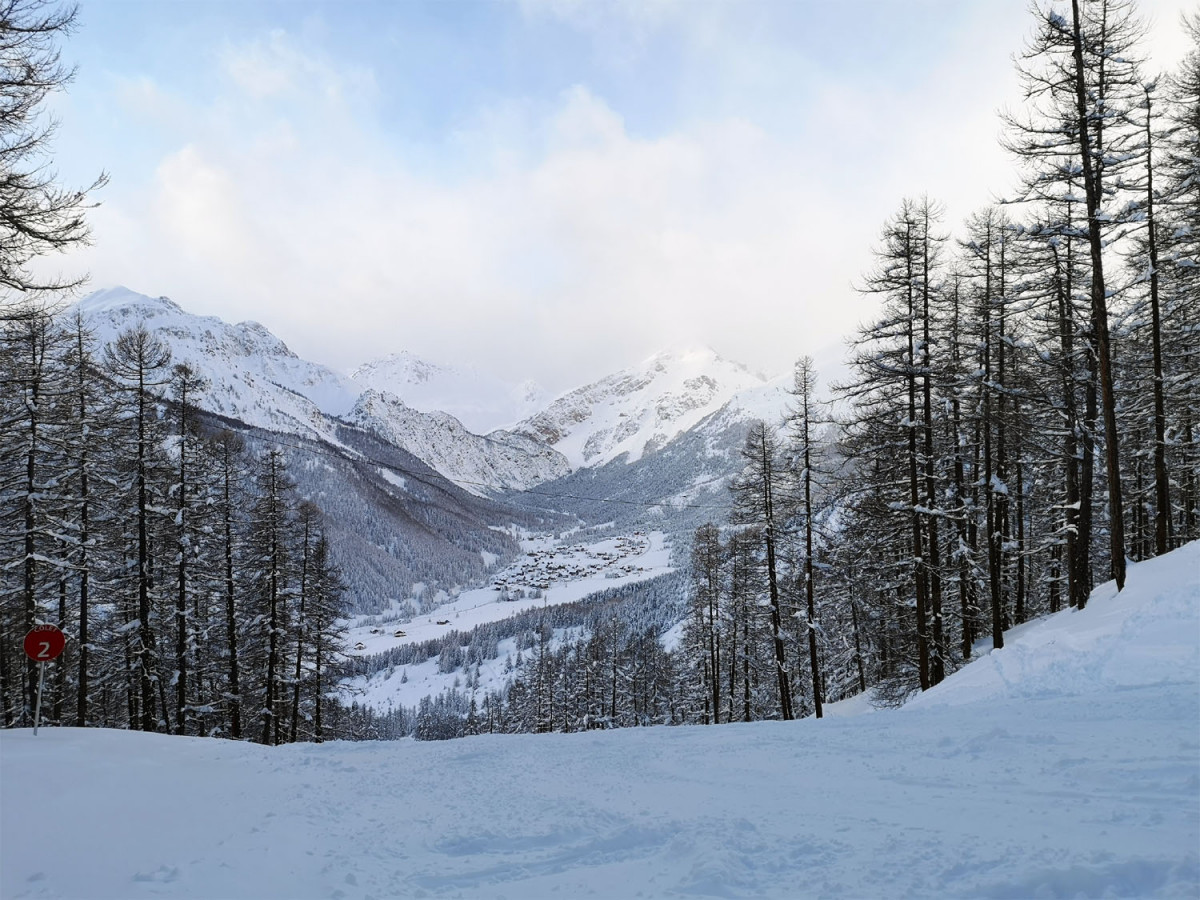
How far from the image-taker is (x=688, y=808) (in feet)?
21.8

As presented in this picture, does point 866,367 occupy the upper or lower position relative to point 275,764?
upper

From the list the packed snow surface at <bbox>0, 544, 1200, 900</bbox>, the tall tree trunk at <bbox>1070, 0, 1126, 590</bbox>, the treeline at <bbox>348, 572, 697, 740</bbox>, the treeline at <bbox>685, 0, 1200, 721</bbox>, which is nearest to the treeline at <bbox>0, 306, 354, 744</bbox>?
the treeline at <bbox>348, 572, 697, 740</bbox>

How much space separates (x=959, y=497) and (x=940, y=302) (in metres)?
5.62

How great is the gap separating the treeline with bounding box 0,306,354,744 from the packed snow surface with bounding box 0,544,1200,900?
9726 millimetres

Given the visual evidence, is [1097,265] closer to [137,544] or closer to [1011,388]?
[1011,388]

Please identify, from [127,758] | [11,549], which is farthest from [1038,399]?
[11,549]

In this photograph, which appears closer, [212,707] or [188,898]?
[188,898]

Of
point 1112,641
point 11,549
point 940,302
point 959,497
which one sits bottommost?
point 1112,641

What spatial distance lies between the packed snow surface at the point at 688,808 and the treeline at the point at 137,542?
973 centimetres

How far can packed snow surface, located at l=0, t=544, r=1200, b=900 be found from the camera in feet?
15.7

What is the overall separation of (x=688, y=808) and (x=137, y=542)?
20.6m

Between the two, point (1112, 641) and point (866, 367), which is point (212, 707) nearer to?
point (866, 367)

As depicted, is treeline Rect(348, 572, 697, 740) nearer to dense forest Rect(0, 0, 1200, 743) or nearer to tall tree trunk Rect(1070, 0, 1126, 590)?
dense forest Rect(0, 0, 1200, 743)

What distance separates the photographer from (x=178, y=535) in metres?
19.8
